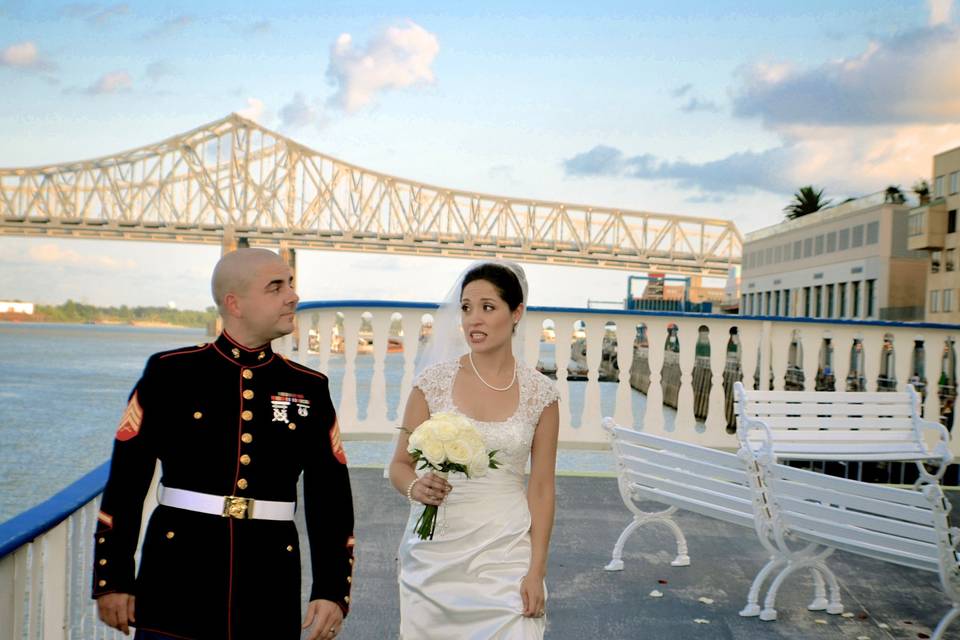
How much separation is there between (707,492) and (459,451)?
2.12 m

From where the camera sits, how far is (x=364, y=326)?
6.46 meters

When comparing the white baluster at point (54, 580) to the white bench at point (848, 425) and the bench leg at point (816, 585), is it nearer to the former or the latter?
the bench leg at point (816, 585)

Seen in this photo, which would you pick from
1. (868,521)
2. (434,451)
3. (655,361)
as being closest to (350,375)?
(655,361)

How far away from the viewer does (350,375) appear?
6074 mm

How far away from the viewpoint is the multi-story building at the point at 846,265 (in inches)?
1732

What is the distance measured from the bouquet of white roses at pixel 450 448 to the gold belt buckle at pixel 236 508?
50 centimetres

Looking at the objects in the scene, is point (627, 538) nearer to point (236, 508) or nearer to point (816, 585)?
point (816, 585)

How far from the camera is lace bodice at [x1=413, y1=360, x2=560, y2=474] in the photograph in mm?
2490

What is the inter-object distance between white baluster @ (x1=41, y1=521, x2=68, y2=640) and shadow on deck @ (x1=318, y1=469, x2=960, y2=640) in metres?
1.26

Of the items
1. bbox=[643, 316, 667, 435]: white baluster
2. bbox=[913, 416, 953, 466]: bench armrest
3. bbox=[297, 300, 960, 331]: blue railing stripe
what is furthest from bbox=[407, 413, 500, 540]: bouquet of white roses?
bbox=[643, 316, 667, 435]: white baluster

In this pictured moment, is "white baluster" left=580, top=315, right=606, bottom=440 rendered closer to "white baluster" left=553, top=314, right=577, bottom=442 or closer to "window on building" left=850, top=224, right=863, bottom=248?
"white baluster" left=553, top=314, right=577, bottom=442

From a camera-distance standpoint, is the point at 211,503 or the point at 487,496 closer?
the point at 211,503

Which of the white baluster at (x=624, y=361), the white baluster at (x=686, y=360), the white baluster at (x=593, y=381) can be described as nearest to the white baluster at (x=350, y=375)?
the white baluster at (x=593, y=381)

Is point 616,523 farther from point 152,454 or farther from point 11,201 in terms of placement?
point 11,201
